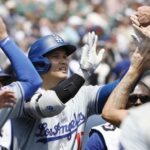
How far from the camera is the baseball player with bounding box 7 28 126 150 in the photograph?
191 inches

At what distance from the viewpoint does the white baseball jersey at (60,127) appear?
504 cm

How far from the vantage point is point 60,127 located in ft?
16.8

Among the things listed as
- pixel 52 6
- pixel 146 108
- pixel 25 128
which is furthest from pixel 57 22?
pixel 146 108

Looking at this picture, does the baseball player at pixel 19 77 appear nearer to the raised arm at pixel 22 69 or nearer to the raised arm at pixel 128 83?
the raised arm at pixel 22 69

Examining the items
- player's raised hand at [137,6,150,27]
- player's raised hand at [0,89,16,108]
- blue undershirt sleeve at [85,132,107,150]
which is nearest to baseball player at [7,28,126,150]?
blue undershirt sleeve at [85,132,107,150]

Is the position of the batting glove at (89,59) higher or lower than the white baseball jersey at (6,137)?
higher

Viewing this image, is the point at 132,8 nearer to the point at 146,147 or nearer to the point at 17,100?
the point at 17,100

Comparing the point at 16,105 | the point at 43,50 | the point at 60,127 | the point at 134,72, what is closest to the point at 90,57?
the point at 43,50

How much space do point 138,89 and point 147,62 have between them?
0.53 feet

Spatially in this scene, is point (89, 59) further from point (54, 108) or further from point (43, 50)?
point (54, 108)

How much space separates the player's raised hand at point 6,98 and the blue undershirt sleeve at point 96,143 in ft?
2.38

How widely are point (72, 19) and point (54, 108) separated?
39.2ft

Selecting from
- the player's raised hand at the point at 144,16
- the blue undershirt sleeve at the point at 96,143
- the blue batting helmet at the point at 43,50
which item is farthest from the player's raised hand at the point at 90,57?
the player's raised hand at the point at 144,16

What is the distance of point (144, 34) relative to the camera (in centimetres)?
408
